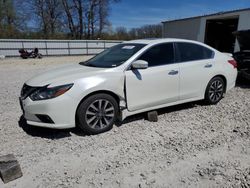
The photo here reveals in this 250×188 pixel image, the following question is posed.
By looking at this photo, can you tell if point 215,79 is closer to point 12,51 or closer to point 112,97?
point 112,97

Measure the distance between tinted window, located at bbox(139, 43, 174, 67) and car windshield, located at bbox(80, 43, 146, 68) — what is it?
0.20m

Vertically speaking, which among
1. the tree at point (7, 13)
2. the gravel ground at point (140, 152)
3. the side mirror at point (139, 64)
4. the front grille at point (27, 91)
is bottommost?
the gravel ground at point (140, 152)

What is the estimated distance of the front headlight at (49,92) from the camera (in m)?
3.12

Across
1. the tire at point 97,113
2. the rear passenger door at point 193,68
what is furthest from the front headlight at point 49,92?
the rear passenger door at point 193,68

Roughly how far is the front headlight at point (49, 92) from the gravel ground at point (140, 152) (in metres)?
0.69

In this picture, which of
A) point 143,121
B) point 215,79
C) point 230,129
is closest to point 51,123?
point 143,121

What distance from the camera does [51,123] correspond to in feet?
10.5

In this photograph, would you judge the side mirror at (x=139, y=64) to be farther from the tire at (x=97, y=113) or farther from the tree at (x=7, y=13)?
the tree at (x=7, y=13)

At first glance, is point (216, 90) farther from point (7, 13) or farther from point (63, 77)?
point (7, 13)

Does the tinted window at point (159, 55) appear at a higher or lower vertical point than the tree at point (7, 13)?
lower

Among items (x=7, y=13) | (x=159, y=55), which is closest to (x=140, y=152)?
(x=159, y=55)

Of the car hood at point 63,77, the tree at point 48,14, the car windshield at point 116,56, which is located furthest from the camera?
the tree at point 48,14

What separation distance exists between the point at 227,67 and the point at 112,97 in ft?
9.71

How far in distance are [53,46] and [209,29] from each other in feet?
50.4
